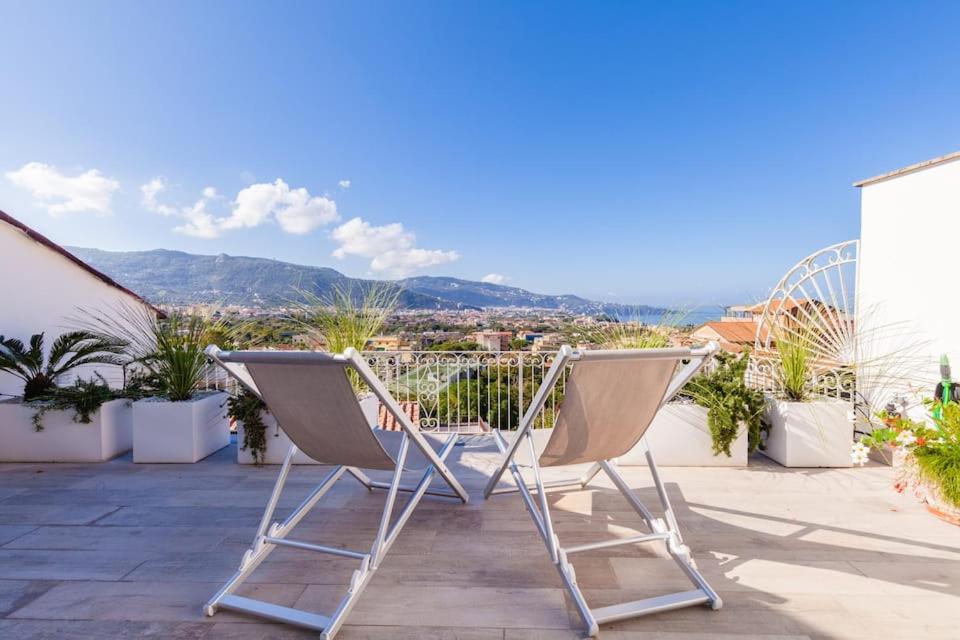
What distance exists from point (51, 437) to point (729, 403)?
214 inches

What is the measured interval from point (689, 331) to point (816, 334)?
4.53 ft

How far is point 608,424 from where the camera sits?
1.99 meters

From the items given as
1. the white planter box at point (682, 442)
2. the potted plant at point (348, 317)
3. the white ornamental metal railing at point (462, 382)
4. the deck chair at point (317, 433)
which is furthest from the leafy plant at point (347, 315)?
the white planter box at point (682, 442)

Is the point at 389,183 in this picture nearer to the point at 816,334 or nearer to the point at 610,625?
the point at 816,334

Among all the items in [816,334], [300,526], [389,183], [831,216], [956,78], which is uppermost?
[389,183]

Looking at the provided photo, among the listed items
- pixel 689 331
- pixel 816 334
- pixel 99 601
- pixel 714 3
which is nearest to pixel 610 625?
pixel 99 601

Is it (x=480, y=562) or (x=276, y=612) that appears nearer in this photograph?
(x=276, y=612)

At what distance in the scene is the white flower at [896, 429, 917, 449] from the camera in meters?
2.58

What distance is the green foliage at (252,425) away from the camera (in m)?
3.61

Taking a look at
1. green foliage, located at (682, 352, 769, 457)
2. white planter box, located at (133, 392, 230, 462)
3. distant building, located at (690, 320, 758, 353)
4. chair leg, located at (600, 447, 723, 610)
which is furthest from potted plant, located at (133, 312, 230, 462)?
distant building, located at (690, 320, 758, 353)

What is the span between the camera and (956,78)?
8.09 metres

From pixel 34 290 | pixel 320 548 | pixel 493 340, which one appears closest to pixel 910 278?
pixel 493 340

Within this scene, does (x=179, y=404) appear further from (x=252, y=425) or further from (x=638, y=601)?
(x=638, y=601)

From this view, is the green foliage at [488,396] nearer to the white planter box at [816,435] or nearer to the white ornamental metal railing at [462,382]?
the white ornamental metal railing at [462,382]
